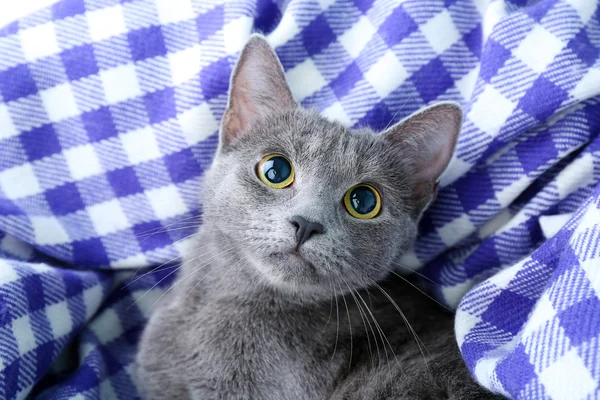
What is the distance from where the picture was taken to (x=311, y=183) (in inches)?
45.5

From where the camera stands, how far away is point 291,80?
1.49 m

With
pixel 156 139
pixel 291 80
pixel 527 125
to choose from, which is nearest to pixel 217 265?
pixel 156 139

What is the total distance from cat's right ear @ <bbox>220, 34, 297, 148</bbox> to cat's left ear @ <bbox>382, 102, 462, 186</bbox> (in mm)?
272

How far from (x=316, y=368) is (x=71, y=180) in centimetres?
81

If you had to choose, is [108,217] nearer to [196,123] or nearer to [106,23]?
[196,123]

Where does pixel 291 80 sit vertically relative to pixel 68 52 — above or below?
below

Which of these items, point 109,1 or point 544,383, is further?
point 109,1

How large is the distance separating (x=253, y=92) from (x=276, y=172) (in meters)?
0.25

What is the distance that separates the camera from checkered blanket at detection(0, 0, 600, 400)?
4.30ft

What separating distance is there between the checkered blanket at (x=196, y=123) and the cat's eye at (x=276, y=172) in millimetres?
303

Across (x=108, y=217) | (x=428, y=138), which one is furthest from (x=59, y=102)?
(x=428, y=138)

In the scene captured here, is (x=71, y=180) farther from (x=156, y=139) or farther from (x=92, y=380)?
(x=92, y=380)

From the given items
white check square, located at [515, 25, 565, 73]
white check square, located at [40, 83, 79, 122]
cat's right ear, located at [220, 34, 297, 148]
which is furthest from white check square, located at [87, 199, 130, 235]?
white check square, located at [515, 25, 565, 73]

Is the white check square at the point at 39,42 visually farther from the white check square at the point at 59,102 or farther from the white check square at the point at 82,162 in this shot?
the white check square at the point at 82,162
